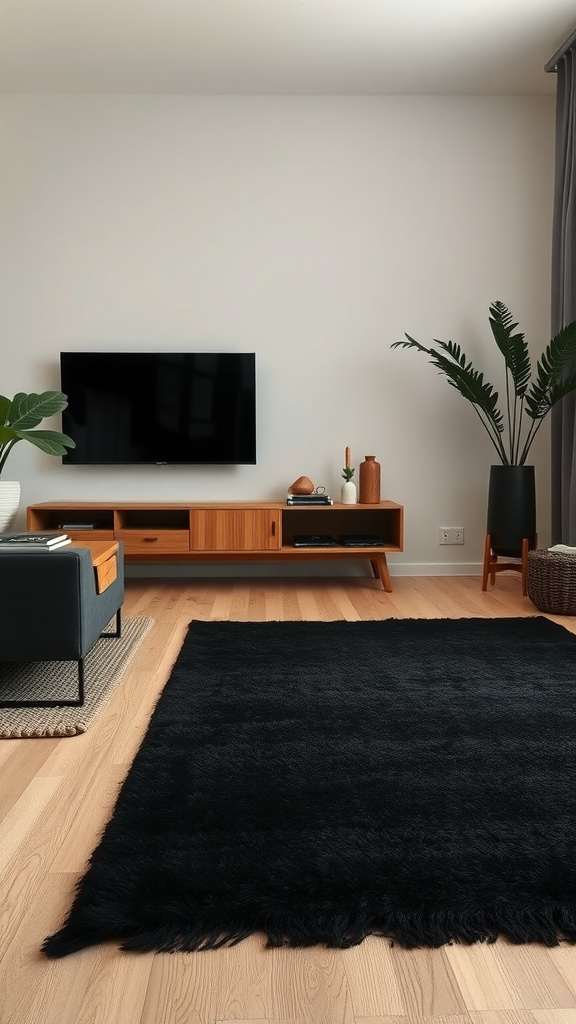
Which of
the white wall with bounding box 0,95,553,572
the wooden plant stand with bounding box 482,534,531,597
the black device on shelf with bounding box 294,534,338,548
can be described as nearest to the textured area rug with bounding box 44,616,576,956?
the wooden plant stand with bounding box 482,534,531,597

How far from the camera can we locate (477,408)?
495 cm

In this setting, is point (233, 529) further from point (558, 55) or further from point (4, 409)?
point (558, 55)

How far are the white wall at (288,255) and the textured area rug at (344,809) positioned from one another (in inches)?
86.1

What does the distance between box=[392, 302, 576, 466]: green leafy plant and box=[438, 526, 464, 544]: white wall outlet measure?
488 mm

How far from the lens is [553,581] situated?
12.6ft

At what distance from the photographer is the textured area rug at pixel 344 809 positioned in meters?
1.38

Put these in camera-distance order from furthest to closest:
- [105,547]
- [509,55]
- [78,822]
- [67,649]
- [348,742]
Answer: [509,55] → [105,547] → [67,649] → [348,742] → [78,822]

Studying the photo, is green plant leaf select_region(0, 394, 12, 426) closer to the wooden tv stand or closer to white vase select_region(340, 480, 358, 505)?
the wooden tv stand

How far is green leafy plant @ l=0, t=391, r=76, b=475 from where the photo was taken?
13.1ft

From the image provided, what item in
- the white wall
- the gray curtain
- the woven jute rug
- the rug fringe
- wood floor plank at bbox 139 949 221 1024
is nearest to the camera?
wood floor plank at bbox 139 949 221 1024

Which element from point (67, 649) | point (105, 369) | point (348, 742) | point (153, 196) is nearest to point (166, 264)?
point (153, 196)

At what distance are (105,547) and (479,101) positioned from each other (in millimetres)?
3612

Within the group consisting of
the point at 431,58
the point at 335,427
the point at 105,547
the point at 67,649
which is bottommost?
the point at 67,649

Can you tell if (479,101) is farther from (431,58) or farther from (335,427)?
(335,427)
